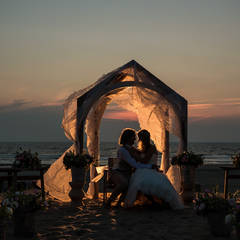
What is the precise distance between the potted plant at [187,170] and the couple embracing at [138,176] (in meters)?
0.84

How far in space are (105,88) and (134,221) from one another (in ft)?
11.9

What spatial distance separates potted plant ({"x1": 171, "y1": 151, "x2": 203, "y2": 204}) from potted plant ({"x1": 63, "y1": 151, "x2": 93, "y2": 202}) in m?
2.10

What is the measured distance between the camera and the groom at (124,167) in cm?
782

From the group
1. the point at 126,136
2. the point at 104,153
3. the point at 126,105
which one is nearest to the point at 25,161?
the point at 126,136

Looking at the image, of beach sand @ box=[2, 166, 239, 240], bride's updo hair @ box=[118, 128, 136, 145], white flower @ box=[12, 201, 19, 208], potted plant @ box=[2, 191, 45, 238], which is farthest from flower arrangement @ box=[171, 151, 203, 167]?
white flower @ box=[12, 201, 19, 208]

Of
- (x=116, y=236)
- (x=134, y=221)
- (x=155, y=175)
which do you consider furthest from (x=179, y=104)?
(x=116, y=236)

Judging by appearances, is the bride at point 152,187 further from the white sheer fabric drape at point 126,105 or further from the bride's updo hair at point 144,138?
the white sheer fabric drape at point 126,105

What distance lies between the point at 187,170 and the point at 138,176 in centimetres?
154

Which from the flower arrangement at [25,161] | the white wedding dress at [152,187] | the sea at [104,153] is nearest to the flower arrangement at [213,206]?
the white wedding dress at [152,187]

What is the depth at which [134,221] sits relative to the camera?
6.67m

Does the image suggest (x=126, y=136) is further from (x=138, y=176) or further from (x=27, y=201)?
(x=27, y=201)

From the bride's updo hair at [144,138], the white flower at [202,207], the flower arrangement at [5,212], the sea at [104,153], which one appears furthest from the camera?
the sea at [104,153]

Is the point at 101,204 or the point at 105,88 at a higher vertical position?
the point at 105,88

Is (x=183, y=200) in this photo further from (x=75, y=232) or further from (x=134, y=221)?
(x=75, y=232)
